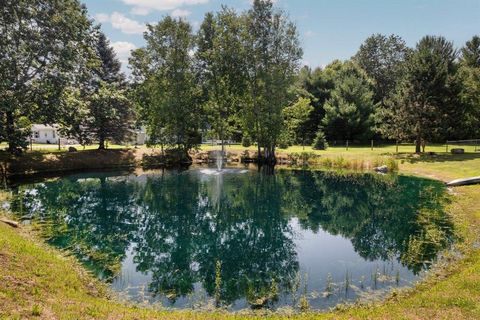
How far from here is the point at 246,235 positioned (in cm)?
2173

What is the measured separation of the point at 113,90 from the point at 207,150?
1827 centimetres

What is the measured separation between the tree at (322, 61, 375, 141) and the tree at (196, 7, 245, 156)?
19.7m

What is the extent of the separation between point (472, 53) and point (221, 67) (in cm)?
5438

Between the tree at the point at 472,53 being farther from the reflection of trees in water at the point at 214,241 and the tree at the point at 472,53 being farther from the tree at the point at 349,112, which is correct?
the reflection of trees in water at the point at 214,241

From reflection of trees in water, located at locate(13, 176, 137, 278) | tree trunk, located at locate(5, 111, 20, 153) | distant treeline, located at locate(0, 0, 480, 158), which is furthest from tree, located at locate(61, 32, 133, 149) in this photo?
reflection of trees in water, located at locate(13, 176, 137, 278)

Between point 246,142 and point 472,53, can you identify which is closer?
point 246,142

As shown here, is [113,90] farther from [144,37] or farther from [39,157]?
[39,157]

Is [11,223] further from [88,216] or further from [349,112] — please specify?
[349,112]

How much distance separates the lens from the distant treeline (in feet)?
138

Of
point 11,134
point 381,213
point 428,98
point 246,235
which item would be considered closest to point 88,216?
point 246,235

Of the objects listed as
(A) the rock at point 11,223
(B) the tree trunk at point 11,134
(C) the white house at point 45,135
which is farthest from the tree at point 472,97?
(C) the white house at point 45,135

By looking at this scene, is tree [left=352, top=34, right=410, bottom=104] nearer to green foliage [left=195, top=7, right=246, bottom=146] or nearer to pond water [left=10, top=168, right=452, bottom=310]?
green foliage [left=195, top=7, right=246, bottom=146]

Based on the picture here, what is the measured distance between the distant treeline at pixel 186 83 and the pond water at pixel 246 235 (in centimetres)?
1306

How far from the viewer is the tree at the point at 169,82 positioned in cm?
5272
